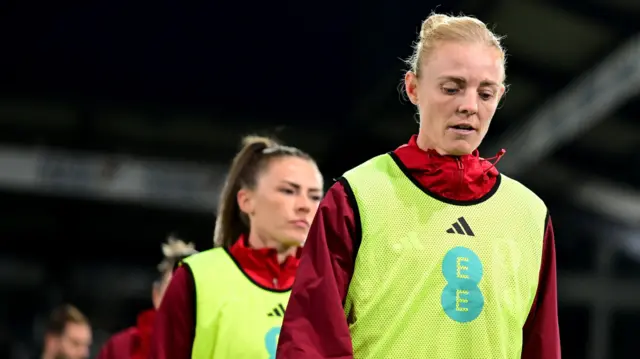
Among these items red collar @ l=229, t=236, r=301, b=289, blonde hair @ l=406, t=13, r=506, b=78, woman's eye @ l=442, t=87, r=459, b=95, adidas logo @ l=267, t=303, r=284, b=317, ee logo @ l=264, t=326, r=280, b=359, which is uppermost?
blonde hair @ l=406, t=13, r=506, b=78

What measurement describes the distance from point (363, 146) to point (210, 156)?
1629mm

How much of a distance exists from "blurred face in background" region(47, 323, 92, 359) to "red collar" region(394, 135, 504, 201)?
4.13 meters

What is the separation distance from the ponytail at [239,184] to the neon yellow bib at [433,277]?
4.32 feet

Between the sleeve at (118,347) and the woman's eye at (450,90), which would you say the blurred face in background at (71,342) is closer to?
the sleeve at (118,347)

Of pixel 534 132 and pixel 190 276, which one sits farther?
pixel 534 132

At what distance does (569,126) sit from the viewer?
8.31 m

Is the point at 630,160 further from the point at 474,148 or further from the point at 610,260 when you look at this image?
the point at 474,148

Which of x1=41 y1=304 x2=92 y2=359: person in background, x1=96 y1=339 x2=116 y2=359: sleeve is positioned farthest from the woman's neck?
x1=41 y1=304 x2=92 y2=359: person in background

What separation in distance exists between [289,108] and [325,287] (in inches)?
264

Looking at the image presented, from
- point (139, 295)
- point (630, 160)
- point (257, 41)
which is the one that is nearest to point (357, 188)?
point (257, 41)

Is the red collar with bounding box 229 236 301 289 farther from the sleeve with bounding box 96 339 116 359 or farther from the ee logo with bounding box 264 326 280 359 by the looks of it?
the sleeve with bounding box 96 339 116 359

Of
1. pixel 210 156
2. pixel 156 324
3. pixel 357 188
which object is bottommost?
pixel 156 324

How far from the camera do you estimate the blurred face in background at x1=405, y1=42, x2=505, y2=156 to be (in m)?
1.98

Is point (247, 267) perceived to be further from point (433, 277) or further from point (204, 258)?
point (433, 277)
